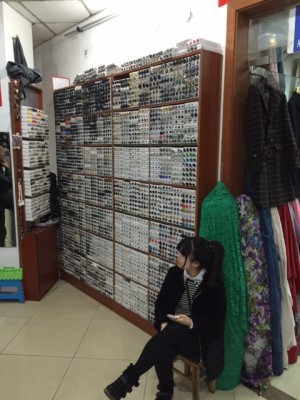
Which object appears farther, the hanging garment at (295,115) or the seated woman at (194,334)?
the hanging garment at (295,115)

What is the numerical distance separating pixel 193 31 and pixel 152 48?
1.60 ft

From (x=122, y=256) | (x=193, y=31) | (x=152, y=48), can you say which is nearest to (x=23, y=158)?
(x=122, y=256)

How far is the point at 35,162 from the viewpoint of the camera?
3146 millimetres

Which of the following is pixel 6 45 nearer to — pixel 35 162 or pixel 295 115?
pixel 35 162

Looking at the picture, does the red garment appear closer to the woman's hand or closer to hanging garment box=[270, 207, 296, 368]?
hanging garment box=[270, 207, 296, 368]

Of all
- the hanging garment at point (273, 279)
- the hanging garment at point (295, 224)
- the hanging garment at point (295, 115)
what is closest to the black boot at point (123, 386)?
the hanging garment at point (273, 279)

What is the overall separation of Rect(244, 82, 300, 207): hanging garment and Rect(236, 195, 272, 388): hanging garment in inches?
5.6

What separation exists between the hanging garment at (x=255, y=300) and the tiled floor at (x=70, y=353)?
0.15 metres

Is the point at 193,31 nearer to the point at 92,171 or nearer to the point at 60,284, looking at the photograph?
the point at 92,171

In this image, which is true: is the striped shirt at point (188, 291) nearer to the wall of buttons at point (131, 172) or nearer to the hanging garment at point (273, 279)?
the wall of buttons at point (131, 172)

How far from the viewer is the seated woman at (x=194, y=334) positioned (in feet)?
6.00

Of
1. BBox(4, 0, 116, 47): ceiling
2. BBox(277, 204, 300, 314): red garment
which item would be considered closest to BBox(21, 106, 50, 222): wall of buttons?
BBox(4, 0, 116, 47): ceiling

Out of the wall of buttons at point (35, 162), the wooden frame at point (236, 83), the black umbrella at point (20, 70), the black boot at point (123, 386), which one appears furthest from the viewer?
the wall of buttons at point (35, 162)

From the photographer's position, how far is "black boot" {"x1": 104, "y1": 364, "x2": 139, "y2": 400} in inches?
70.5
